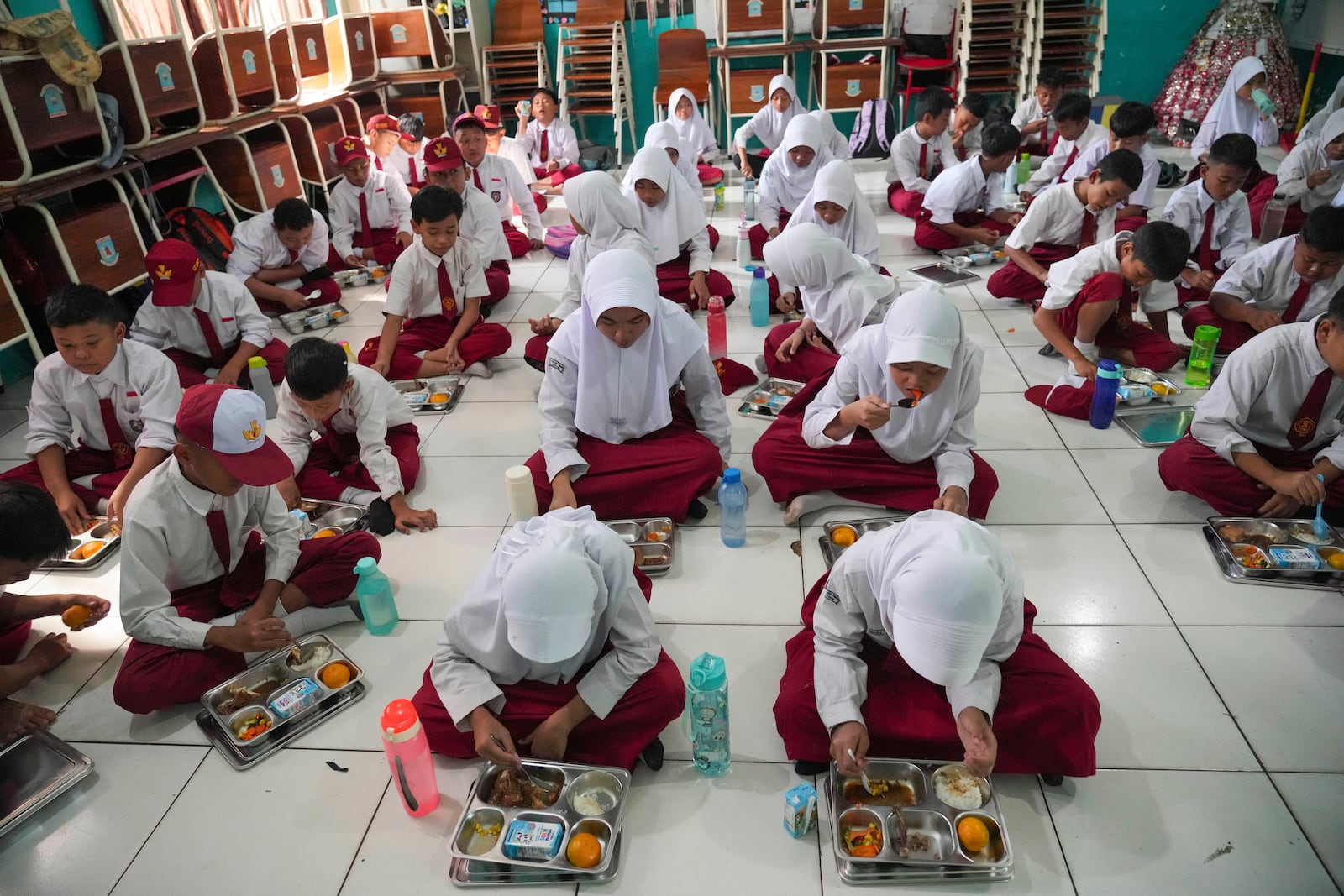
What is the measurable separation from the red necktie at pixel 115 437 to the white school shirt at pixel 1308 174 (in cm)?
635

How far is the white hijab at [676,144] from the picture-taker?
6.18m

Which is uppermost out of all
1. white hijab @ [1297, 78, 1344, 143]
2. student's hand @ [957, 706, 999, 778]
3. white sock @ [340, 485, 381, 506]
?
white hijab @ [1297, 78, 1344, 143]

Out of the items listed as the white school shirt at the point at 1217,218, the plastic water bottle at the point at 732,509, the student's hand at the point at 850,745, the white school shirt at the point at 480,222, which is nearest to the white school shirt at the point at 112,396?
the plastic water bottle at the point at 732,509

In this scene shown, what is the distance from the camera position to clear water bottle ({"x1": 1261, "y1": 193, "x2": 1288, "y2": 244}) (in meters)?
5.10

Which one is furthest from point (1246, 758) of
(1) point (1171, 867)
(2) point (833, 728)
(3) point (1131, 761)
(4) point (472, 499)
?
(4) point (472, 499)

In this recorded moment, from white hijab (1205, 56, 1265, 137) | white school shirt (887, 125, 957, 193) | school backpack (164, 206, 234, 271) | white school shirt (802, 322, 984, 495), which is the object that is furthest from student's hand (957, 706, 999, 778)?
white hijab (1205, 56, 1265, 137)

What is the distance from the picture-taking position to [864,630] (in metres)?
2.03

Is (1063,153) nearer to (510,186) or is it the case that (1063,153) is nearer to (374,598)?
(510,186)

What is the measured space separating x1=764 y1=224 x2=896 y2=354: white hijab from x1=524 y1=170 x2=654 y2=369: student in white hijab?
893 mm

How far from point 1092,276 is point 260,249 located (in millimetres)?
4388

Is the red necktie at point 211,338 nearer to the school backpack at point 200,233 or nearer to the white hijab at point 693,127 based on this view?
the school backpack at point 200,233

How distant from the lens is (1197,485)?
285 centimetres

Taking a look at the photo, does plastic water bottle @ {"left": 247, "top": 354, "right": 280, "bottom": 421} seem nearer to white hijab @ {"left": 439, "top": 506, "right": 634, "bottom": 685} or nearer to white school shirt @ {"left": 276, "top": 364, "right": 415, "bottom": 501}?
white school shirt @ {"left": 276, "top": 364, "right": 415, "bottom": 501}

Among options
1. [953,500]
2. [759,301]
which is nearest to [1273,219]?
[759,301]
